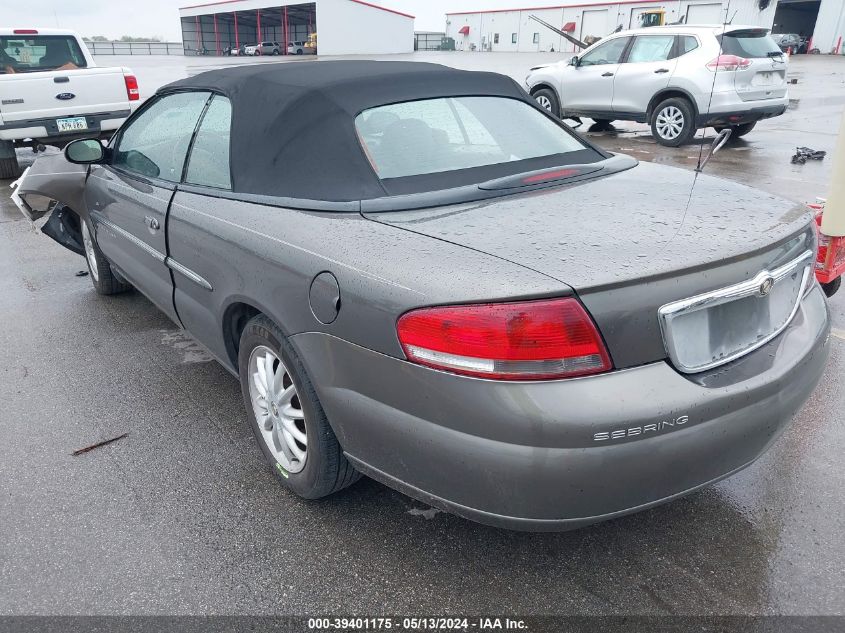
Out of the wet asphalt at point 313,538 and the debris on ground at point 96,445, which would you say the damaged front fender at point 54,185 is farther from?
the debris on ground at point 96,445

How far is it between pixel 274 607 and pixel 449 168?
5.45 ft

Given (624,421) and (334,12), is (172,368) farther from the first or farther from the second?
(334,12)

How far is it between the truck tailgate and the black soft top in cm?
697

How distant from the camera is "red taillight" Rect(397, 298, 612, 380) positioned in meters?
1.73

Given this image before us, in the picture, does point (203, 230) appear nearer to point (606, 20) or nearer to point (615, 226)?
point (615, 226)

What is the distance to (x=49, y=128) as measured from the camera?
883cm

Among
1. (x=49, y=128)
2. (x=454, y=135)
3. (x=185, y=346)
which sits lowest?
(x=185, y=346)

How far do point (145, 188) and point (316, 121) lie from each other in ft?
4.01

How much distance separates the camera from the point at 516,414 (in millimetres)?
1724

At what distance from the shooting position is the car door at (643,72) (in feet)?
35.4

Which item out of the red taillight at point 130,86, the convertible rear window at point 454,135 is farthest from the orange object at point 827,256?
the red taillight at point 130,86

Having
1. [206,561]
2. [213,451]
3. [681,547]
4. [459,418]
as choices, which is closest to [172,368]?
[213,451]

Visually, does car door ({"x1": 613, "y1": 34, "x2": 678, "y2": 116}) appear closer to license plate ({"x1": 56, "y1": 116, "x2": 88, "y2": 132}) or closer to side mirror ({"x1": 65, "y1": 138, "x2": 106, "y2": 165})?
license plate ({"x1": 56, "y1": 116, "x2": 88, "y2": 132})

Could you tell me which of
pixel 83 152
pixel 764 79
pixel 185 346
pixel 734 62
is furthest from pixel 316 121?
pixel 764 79
